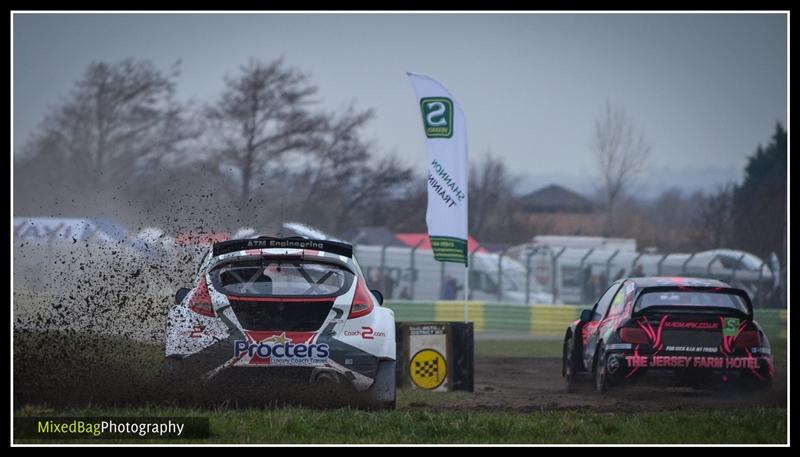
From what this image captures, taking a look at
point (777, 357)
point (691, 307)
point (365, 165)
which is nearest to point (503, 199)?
point (365, 165)

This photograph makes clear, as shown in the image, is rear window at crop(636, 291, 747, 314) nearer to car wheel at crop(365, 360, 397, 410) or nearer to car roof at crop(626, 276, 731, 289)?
car roof at crop(626, 276, 731, 289)

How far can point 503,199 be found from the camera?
67.6m

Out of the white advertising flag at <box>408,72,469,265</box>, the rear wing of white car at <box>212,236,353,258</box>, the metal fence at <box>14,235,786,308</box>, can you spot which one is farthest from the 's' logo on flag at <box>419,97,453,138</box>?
the metal fence at <box>14,235,786,308</box>

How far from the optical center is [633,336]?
12945mm

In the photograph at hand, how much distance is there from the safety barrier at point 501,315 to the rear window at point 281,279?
71.2 feet

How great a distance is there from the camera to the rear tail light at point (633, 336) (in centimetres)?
1290

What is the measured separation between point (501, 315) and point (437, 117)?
18076 mm

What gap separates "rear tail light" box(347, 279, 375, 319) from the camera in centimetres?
1045

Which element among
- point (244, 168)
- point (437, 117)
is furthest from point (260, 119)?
point (437, 117)

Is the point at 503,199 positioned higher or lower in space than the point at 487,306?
higher

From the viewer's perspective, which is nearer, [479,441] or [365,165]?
[479,441]

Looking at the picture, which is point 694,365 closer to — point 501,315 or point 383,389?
point 383,389

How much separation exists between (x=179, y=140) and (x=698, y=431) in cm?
3622
